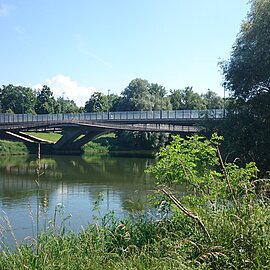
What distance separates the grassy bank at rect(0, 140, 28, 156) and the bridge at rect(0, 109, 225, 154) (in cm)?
144

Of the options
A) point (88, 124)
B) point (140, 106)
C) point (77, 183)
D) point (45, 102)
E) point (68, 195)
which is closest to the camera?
point (68, 195)

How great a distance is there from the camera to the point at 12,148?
50.5 m

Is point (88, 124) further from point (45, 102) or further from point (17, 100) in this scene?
point (17, 100)

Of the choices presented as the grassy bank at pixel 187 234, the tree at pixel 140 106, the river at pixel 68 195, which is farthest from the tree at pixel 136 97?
the grassy bank at pixel 187 234

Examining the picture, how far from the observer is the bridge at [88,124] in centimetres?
4281

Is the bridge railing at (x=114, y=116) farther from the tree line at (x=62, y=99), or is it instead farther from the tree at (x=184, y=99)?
the tree at (x=184, y=99)

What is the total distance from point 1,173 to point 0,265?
2586 centimetres

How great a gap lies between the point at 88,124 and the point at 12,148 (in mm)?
11799

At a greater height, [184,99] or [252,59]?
[184,99]

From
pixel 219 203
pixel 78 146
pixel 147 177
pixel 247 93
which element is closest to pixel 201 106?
pixel 78 146

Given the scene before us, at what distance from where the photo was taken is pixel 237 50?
2152 centimetres

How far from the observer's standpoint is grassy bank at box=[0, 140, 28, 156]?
48844mm

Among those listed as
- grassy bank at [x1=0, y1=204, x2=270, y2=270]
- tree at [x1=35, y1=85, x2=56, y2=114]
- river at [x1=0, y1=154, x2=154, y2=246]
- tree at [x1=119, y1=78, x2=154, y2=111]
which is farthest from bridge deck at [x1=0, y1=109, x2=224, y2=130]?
grassy bank at [x1=0, y1=204, x2=270, y2=270]

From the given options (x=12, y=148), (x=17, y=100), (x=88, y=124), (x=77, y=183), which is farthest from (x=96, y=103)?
(x=77, y=183)
